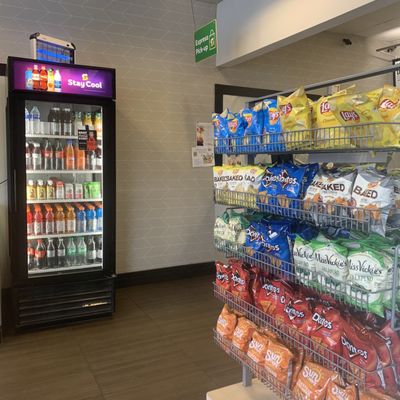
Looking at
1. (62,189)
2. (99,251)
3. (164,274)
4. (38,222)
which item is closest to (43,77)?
(62,189)

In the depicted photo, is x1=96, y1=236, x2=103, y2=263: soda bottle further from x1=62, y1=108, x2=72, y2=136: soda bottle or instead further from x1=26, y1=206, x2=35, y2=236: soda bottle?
x1=62, y1=108, x2=72, y2=136: soda bottle

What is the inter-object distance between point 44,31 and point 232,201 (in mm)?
3317

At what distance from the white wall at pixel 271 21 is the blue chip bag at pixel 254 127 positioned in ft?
5.80

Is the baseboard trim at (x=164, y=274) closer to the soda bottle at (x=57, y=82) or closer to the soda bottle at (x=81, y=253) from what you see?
the soda bottle at (x=81, y=253)

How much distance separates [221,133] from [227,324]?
1.07 m

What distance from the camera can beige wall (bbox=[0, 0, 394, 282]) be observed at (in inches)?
180

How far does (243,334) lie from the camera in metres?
2.17

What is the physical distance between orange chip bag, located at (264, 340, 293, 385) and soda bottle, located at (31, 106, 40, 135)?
2.91 m

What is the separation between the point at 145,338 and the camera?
351 centimetres

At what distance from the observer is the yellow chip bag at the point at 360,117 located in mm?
1502

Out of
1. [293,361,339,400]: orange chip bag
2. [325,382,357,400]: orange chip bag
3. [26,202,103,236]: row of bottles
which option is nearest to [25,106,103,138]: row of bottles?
[26,202,103,236]: row of bottles

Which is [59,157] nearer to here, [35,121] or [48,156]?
[48,156]

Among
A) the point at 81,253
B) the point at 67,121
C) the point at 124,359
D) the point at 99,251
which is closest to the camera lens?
the point at 124,359

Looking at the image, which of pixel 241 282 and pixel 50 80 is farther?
pixel 50 80
